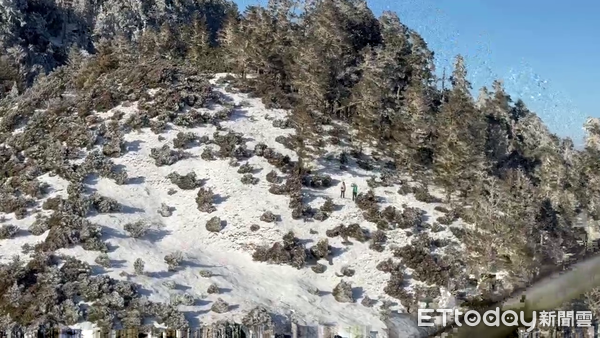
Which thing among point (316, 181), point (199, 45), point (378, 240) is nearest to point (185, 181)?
point (316, 181)

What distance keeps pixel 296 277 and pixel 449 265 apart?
11.1m

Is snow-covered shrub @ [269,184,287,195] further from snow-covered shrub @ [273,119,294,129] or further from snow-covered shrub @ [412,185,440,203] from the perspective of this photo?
snow-covered shrub @ [412,185,440,203]

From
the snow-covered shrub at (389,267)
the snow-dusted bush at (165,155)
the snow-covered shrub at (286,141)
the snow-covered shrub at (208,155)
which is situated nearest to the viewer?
the snow-covered shrub at (389,267)

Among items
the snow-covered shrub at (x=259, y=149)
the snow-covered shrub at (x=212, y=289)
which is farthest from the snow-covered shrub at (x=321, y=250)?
the snow-covered shrub at (x=259, y=149)

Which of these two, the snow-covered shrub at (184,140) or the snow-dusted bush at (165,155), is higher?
the snow-covered shrub at (184,140)

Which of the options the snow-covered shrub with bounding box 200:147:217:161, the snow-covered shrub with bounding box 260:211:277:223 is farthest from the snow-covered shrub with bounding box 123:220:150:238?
the snow-covered shrub with bounding box 200:147:217:161

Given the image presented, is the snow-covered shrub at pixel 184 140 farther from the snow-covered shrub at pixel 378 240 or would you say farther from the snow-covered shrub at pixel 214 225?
the snow-covered shrub at pixel 378 240

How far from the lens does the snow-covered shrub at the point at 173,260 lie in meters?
31.5

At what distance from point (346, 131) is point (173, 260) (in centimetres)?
2640

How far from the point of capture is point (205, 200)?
38.8 meters

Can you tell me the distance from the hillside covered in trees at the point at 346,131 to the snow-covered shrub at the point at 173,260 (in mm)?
4289

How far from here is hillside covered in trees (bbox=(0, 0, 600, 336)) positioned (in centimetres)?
3353

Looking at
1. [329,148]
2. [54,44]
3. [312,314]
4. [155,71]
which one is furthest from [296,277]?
[54,44]

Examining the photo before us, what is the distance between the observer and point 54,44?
4395 inches
